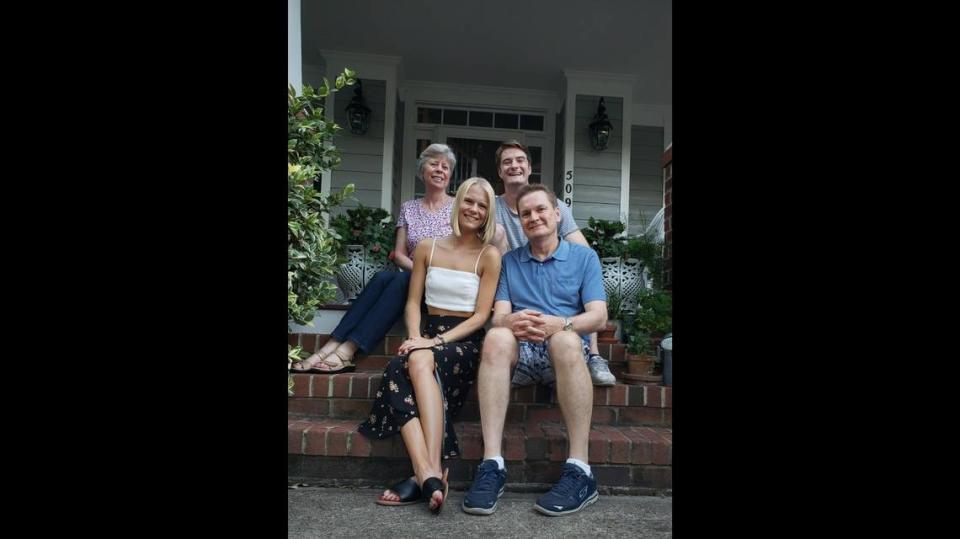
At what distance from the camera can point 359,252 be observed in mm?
3711

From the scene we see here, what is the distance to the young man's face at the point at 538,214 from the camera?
7.37 ft

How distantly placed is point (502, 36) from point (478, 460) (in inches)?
138

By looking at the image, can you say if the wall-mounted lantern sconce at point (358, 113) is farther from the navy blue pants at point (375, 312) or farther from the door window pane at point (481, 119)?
the navy blue pants at point (375, 312)

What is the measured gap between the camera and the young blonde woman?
194 centimetres

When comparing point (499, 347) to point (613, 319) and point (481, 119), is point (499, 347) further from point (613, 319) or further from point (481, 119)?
point (481, 119)

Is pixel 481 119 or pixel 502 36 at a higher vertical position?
pixel 502 36

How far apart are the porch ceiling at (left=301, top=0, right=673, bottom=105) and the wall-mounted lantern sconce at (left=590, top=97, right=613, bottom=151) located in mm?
383

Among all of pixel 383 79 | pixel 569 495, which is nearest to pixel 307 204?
pixel 569 495

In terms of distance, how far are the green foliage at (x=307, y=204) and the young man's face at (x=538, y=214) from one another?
→ 0.80 meters

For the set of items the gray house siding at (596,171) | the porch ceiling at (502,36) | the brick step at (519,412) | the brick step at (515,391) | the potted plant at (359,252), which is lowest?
→ the brick step at (519,412)

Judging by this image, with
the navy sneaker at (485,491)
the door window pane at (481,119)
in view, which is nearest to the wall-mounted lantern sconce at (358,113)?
the door window pane at (481,119)
